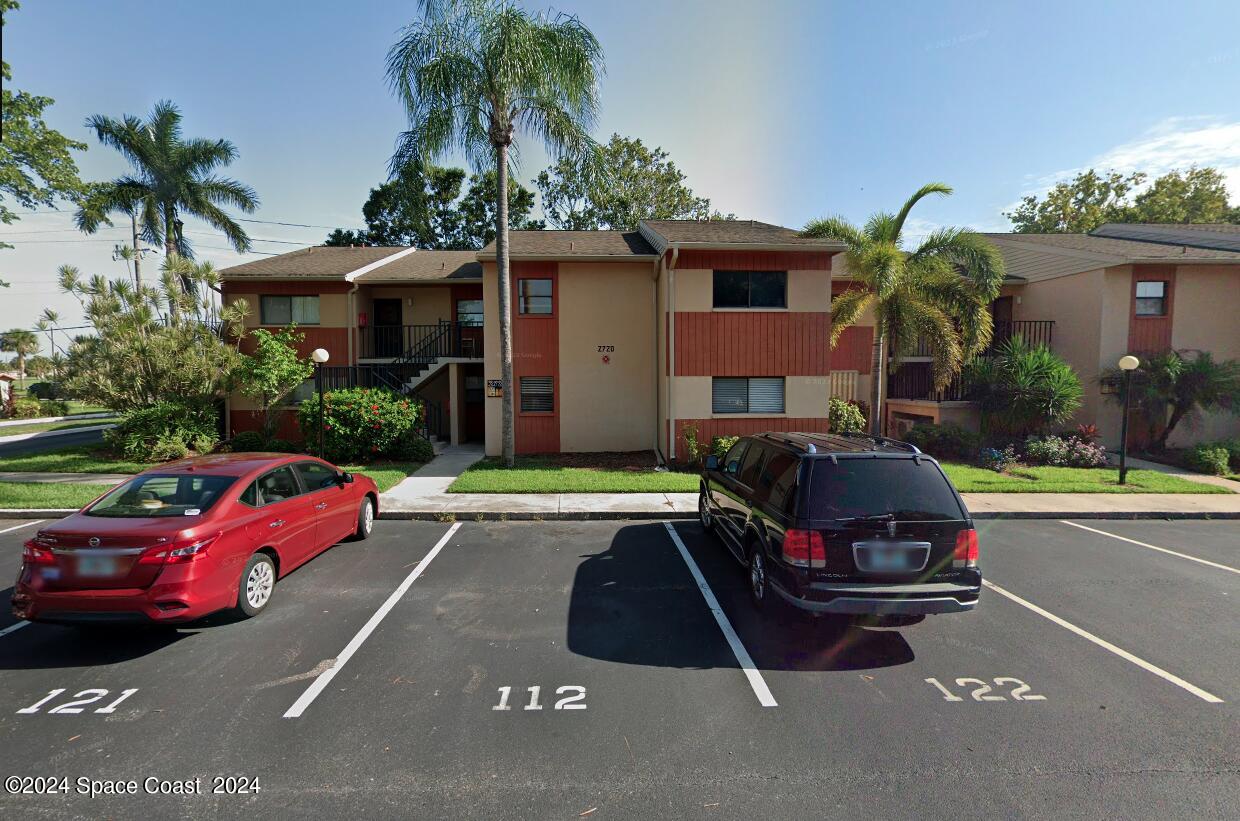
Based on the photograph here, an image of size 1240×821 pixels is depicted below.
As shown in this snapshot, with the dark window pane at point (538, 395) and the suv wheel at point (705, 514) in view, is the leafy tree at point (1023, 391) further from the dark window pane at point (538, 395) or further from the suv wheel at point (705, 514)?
the dark window pane at point (538, 395)

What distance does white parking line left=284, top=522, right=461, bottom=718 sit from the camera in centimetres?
411

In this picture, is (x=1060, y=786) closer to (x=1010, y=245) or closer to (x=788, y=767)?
(x=788, y=767)

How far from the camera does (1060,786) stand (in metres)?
3.27

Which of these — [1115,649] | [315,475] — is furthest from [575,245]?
[1115,649]

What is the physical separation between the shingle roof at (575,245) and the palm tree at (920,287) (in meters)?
5.00

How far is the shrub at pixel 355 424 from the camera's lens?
14.1m

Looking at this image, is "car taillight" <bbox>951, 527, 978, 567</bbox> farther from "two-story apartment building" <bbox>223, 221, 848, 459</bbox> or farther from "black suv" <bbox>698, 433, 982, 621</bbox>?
"two-story apartment building" <bbox>223, 221, 848, 459</bbox>

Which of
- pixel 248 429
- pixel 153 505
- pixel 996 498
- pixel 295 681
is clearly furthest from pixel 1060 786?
pixel 248 429

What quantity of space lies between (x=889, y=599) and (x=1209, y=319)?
19641 millimetres

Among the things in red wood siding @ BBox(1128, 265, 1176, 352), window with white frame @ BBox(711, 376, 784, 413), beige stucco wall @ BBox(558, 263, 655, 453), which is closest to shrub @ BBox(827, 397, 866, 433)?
window with white frame @ BBox(711, 376, 784, 413)

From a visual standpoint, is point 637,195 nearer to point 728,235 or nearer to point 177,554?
point 728,235

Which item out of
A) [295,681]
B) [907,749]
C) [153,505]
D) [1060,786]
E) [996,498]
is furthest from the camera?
[996,498]

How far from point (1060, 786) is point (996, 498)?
30.3ft

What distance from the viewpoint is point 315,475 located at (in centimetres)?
715
